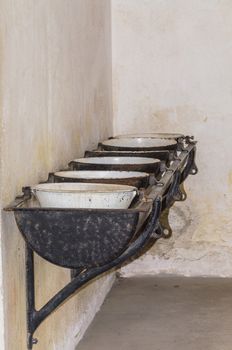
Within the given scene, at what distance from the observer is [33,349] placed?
2.56 metres

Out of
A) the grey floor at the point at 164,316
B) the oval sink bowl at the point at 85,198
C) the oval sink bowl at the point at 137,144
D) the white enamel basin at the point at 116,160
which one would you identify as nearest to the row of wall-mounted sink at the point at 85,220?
the oval sink bowl at the point at 85,198

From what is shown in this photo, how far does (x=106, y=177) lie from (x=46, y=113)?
34cm

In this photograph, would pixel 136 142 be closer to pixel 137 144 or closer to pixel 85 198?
pixel 137 144

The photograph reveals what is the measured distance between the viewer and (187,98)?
4.34 meters

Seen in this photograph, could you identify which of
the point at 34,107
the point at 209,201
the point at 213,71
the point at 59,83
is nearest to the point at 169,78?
the point at 213,71

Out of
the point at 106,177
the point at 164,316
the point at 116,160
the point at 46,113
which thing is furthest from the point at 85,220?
the point at 164,316

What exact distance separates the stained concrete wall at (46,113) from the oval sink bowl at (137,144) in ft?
0.34

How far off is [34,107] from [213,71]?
1.90 metres

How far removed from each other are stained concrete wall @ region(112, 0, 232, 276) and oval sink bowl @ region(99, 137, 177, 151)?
68cm

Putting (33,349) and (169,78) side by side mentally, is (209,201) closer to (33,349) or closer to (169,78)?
(169,78)

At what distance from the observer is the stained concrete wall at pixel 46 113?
2314 mm

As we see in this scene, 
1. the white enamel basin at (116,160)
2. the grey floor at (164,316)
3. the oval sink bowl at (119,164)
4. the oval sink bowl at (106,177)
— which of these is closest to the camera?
the oval sink bowl at (106,177)

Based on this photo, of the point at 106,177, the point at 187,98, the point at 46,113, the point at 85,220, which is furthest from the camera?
the point at 187,98

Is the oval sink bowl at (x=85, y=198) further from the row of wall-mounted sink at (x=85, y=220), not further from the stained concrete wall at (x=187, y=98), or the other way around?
the stained concrete wall at (x=187, y=98)
